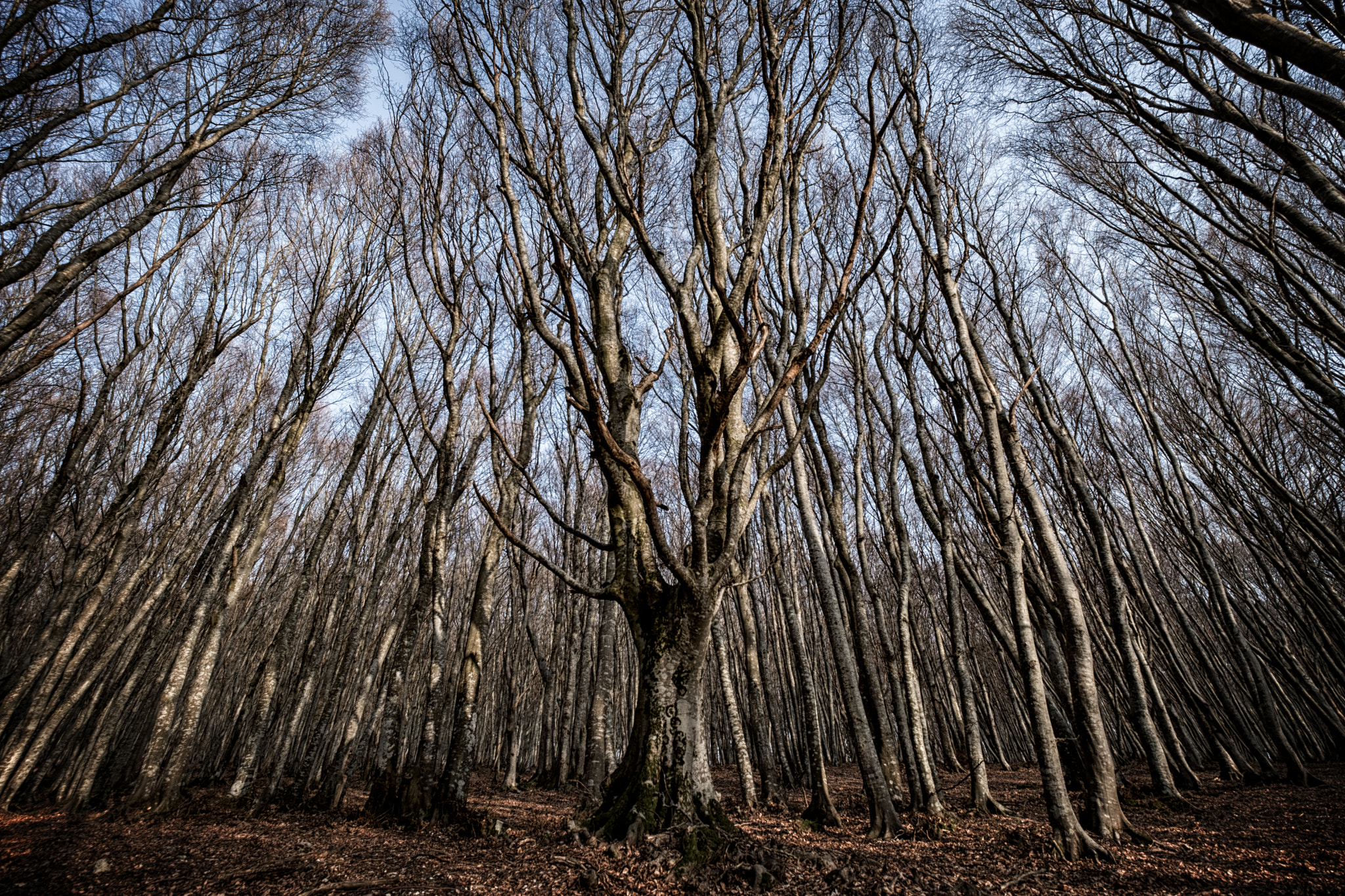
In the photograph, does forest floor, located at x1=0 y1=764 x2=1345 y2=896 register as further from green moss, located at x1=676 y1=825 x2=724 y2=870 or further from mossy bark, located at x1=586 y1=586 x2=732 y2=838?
mossy bark, located at x1=586 y1=586 x2=732 y2=838

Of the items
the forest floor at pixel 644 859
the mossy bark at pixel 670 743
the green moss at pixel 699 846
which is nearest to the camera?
the green moss at pixel 699 846

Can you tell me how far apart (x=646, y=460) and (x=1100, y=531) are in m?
9.54

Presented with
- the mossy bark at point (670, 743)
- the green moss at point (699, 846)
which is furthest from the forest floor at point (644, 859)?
the mossy bark at point (670, 743)

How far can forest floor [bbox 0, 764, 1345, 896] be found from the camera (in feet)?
8.14

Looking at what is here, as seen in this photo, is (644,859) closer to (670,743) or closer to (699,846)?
(699,846)

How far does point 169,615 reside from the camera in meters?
10.5

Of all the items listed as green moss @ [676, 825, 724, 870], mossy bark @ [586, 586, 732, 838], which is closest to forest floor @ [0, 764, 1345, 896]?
green moss @ [676, 825, 724, 870]

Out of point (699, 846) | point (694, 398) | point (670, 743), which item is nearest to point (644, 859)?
point (699, 846)

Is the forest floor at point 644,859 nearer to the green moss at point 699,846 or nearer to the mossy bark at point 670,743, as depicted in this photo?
the green moss at point 699,846

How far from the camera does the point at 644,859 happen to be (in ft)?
7.82

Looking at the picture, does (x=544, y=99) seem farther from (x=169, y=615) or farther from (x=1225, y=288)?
(x=169, y=615)

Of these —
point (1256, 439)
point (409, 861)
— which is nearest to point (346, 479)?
point (409, 861)

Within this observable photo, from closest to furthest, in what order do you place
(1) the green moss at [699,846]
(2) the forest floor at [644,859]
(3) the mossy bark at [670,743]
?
(1) the green moss at [699,846]
(2) the forest floor at [644,859]
(3) the mossy bark at [670,743]

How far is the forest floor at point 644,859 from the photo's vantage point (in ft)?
8.14
